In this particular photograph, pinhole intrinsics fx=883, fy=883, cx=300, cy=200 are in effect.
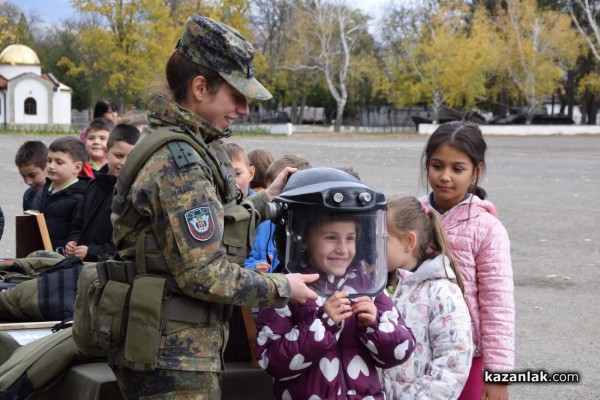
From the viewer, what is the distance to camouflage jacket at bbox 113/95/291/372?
270 centimetres

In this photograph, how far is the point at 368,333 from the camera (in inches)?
120

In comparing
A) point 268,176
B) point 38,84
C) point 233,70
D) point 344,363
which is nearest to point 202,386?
point 344,363

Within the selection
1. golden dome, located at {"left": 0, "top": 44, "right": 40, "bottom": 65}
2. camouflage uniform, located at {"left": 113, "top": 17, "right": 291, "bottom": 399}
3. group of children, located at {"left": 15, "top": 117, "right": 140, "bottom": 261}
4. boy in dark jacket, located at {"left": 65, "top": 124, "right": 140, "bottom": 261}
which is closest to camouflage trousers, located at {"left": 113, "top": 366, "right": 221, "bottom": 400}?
camouflage uniform, located at {"left": 113, "top": 17, "right": 291, "bottom": 399}

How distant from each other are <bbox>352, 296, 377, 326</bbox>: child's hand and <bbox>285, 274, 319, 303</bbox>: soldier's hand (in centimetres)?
16

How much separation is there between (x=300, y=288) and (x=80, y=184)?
3.72m

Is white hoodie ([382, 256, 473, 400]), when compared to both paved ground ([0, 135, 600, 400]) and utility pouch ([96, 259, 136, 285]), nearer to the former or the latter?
utility pouch ([96, 259, 136, 285])

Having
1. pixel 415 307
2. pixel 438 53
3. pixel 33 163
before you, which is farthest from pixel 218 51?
pixel 438 53

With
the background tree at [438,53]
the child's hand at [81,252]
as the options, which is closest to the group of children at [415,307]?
the child's hand at [81,252]

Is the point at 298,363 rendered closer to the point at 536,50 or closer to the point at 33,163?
the point at 33,163

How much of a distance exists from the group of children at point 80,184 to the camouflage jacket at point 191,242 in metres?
2.63

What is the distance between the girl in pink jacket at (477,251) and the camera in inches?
143

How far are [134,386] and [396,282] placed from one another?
4.05 feet

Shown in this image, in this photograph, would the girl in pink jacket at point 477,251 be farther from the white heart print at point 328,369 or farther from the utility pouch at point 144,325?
the utility pouch at point 144,325

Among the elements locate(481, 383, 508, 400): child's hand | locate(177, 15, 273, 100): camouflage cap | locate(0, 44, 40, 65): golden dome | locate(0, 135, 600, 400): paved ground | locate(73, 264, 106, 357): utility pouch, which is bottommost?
locate(0, 135, 600, 400): paved ground
